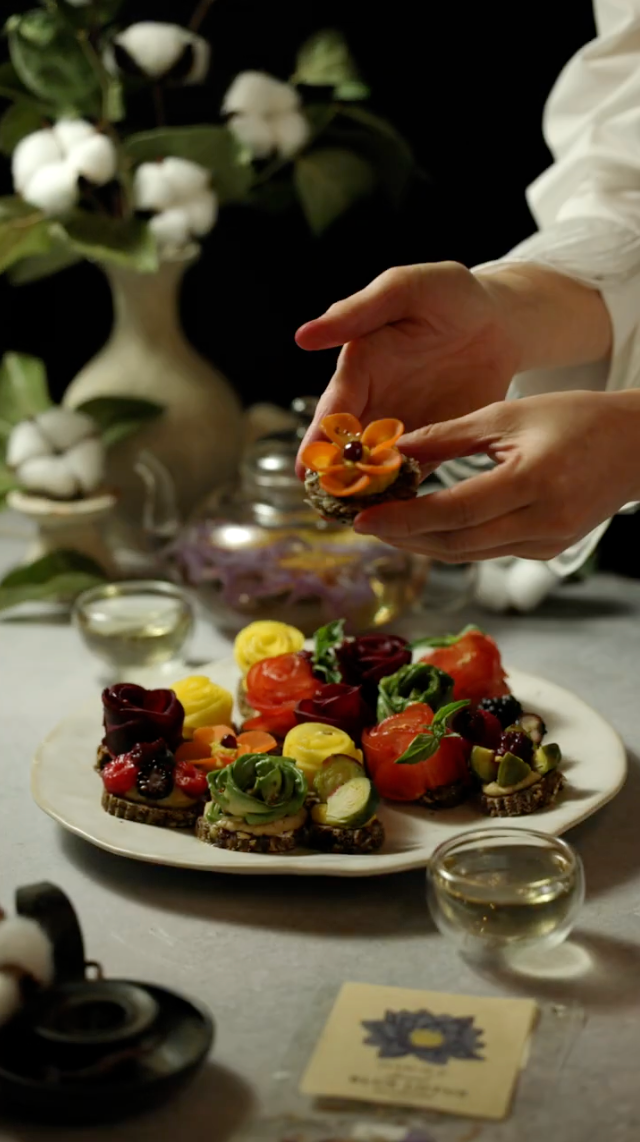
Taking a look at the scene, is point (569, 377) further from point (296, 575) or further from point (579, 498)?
point (579, 498)

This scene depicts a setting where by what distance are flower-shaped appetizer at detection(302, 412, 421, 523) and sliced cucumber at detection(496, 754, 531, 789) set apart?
0.19 meters

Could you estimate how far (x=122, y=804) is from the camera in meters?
1.01

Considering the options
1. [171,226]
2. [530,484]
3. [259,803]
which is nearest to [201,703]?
[259,803]

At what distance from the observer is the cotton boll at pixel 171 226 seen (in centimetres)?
157

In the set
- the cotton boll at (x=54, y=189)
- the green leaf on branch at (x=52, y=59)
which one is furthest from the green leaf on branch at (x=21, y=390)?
the green leaf on branch at (x=52, y=59)

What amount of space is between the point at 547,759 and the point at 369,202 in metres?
1.02

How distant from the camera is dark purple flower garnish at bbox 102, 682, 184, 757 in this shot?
103 centimetres

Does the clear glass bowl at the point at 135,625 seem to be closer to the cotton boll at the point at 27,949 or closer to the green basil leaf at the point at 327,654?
the green basil leaf at the point at 327,654

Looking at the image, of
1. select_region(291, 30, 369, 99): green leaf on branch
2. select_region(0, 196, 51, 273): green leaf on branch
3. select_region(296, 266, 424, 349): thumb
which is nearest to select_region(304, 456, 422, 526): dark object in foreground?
select_region(296, 266, 424, 349): thumb

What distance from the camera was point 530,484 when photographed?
95 centimetres

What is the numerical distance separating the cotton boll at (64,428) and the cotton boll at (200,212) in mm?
234

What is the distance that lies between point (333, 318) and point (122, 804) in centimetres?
38

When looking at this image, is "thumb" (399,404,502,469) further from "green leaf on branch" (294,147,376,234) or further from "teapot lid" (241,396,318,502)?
"green leaf on branch" (294,147,376,234)

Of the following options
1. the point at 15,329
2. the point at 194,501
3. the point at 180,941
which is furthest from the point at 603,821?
the point at 15,329
